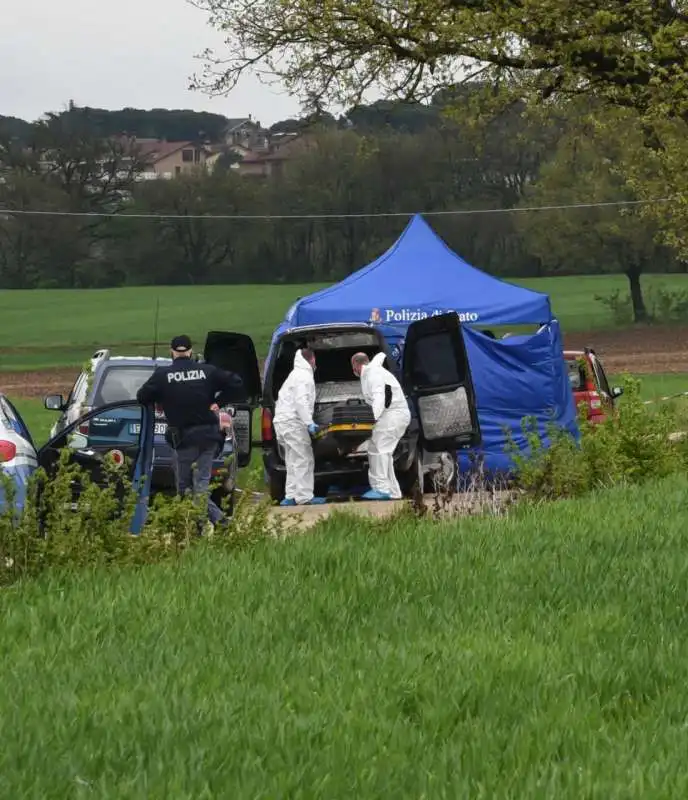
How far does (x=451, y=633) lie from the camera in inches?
252

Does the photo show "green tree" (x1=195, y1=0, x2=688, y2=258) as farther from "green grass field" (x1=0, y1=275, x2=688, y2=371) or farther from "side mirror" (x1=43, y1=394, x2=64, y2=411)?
"green grass field" (x1=0, y1=275, x2=688, y2=371)

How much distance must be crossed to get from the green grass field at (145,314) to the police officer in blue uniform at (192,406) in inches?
1813

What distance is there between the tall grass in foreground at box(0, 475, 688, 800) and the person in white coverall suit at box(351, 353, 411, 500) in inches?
251

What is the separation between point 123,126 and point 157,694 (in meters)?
179

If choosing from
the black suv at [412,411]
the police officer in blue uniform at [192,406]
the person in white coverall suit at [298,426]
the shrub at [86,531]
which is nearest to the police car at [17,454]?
the shrub at [86,531]

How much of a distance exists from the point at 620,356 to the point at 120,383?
1545 inches

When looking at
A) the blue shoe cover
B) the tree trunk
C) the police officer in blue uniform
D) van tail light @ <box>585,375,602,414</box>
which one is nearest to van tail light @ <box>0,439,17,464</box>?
the police officer in blue uniform

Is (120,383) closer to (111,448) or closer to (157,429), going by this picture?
(157,429)

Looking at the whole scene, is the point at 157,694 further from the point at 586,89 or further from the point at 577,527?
the point at 586,89

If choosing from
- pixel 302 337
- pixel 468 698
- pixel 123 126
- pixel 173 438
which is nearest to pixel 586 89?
pixel 302 337

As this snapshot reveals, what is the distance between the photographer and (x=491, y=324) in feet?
61.2

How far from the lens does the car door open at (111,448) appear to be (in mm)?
10234

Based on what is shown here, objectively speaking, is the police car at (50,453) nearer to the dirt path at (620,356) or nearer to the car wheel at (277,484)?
the car wheel at (277,484)

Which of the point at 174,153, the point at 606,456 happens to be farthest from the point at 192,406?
the point at 174,153
